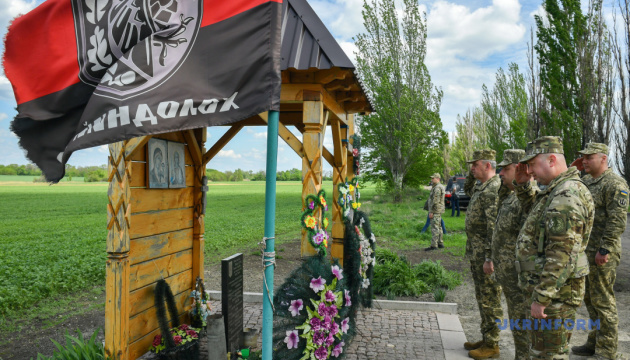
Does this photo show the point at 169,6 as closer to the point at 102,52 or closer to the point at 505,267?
the point at 102,52

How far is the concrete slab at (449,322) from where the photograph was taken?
5.74 m

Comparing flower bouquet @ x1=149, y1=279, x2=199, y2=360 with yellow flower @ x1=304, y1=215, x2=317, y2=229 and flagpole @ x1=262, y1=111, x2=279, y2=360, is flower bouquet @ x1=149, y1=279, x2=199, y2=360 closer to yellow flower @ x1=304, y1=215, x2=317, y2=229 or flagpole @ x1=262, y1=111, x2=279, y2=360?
yellow flower @ x1=304, y1=215, x2=317, y2=229

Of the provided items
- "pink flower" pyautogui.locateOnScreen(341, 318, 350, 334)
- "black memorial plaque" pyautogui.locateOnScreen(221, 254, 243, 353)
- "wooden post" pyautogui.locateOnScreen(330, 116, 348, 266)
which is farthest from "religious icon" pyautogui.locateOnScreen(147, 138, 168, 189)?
"pink flower" pyautogui.locateOnScreen(341, 318, 350, 334)

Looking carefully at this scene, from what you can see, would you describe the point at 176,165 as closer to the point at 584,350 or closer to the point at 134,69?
the point at 134,69

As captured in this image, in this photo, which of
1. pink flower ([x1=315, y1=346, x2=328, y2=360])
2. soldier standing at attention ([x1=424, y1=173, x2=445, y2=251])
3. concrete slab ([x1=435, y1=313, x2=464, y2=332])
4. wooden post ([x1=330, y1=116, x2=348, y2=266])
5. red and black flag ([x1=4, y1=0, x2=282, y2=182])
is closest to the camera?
red and black flag ([x1=4, y1=0, x2=282, y2=182])

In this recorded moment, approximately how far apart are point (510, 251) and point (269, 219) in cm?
294

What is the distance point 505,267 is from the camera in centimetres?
416

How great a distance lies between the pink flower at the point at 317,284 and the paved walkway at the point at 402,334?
1.23 metres

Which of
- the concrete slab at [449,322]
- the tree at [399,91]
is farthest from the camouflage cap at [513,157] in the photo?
the tree at [399,91]

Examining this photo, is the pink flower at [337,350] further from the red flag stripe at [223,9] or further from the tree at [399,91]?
the tree at [399,91]

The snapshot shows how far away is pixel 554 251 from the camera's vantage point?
306 cm

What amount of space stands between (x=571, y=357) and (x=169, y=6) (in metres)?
5.41

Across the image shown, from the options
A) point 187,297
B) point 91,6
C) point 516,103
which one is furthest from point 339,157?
point 516,103

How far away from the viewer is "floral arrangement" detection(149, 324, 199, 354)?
458 centimetres
